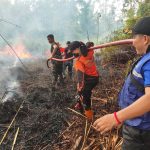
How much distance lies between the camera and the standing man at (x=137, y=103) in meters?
2.51

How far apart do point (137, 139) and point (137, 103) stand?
0.72 m

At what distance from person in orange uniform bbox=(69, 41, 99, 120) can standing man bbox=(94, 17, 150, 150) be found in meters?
3.46

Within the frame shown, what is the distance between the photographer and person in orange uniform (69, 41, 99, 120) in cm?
659

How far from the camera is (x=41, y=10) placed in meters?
49.1

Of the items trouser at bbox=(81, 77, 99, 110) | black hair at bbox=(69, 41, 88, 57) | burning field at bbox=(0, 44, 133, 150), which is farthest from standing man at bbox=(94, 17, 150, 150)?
trouser at bbox=(81, 77, 99, 110)

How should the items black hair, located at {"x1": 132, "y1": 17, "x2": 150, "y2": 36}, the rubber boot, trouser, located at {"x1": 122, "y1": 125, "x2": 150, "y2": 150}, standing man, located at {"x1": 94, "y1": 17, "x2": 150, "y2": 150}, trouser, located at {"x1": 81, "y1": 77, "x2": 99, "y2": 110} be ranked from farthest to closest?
trouser, located at {"x1": 81, "y1": 77, "x2": 99, "y2": 110} → the rubber boot → trouser, located at {"x1": 122, "y1": 125, "x2": 150, "y2": 150} → black hair, located at {"x1": 132, "y1": 17, "x2": 150, "y2": 36} → standing man, located at {"x1": 94, "y1": 17, "x2": 150, "y2": 150}

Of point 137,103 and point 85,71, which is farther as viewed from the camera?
point 85,71

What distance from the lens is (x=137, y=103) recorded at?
2.48 m

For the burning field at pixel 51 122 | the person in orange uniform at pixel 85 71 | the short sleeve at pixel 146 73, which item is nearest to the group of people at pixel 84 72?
the person in orange uniform at pixel 85 71

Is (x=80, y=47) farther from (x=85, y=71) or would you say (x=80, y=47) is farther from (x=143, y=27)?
(x=143, y=27)

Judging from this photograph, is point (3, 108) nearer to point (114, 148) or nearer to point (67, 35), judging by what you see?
point (114, 148)

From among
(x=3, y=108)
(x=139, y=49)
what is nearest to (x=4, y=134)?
(x=3, y=108)

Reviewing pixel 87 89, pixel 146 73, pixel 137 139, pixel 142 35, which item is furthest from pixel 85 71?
pixel 146 73

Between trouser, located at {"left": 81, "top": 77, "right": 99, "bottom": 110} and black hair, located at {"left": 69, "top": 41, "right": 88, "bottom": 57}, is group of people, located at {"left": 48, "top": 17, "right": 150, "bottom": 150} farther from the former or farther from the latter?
trouser, located at {"left": 81, "top": 77, "right": 99, "bottom": 110}
